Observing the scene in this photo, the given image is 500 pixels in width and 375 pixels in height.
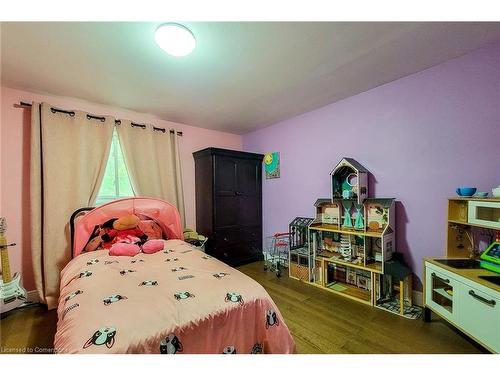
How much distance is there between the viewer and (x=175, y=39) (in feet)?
Answer: 4.84

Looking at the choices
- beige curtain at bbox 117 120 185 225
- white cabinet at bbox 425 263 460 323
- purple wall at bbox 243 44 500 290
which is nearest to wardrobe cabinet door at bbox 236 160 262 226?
beige curtain at bbox 117 120 185 225

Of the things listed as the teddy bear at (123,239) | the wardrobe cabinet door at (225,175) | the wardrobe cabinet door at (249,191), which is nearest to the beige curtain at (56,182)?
the teddy bear at (123,239)

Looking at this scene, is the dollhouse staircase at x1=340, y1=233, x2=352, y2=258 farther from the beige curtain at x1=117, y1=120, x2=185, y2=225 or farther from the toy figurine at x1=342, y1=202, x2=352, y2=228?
the beige curtain at x1=117, y1=120, x2=185, y2=225

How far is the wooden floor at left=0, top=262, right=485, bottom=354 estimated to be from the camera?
5.00 ft

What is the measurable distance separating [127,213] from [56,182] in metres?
0.81

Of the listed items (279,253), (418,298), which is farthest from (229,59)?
(418,298)

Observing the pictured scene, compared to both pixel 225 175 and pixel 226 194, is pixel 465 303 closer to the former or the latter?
pixel 226 194

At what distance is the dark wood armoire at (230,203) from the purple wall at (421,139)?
3.59 ft

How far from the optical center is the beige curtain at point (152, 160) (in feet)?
9.32

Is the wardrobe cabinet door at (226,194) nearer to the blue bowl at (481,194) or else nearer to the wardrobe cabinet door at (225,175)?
the wardrobe cabinet door at (225,175)

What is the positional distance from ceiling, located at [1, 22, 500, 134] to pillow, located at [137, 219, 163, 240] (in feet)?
5.03
